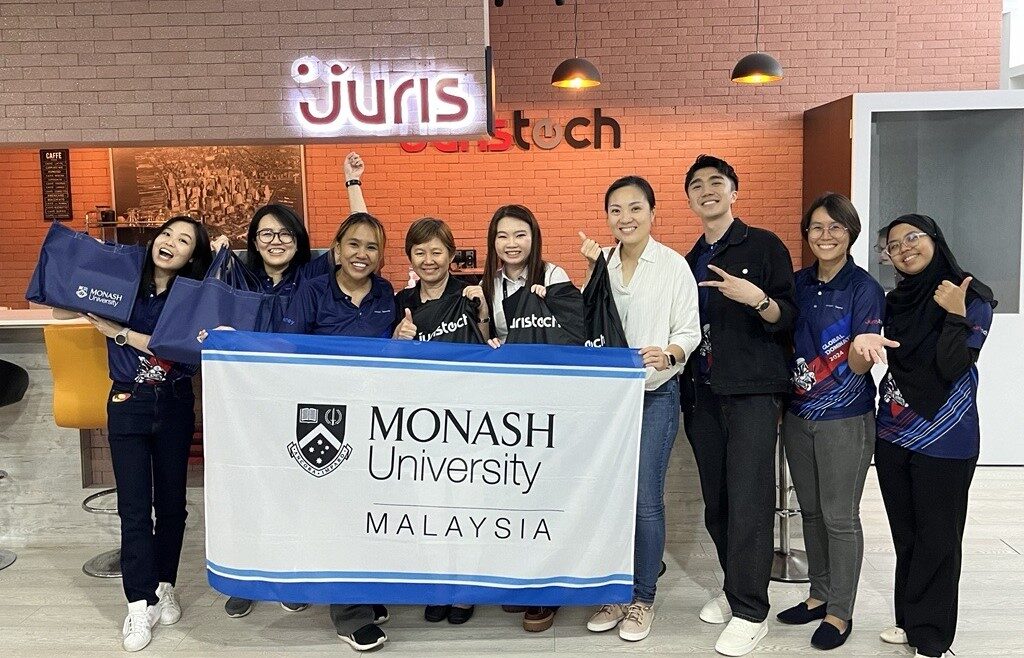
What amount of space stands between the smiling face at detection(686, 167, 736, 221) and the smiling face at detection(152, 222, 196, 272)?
6.15 feet

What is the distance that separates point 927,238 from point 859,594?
1.62m

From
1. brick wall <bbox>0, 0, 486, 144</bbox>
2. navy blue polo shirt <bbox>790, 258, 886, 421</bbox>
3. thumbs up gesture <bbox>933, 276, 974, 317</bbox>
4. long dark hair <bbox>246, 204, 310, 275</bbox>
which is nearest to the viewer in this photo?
thumbs up gesture <bbox>933, 276, 974, 317</bbox>

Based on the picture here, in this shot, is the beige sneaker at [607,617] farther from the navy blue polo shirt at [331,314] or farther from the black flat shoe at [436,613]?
the navy blue polo shirt at [331,314]

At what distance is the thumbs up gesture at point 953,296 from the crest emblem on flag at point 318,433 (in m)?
1.99

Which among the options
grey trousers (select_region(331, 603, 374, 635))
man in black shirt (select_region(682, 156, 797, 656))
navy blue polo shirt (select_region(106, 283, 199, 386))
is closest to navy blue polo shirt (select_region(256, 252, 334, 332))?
navy blue polo shirt (select_region(106, 283, 199, 386))

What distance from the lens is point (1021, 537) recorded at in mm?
4199

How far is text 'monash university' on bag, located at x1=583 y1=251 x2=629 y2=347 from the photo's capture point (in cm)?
295

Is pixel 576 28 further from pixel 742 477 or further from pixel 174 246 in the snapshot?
pixel 742 477

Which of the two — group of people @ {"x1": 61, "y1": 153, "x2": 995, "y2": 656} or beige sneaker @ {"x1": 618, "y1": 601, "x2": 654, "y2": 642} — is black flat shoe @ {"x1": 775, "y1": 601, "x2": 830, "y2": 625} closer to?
group of people @ {"x1": 61, "y1": 153, "x2": 995, "y2": 656}

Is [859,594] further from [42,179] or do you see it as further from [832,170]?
[42,179]

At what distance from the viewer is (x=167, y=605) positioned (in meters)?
3.30

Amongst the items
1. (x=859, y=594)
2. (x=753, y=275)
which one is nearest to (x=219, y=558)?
(x=753, y=275)

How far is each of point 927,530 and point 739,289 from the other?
0.99 m

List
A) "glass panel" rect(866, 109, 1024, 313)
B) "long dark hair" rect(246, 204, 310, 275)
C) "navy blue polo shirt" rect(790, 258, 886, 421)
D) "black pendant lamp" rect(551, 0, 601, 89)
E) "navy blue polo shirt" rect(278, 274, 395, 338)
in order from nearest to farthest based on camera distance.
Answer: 1. "navy blue polo shirt" rect(790, 258, 886, 421)
2. "navy blue polo shirt" rect(278, 274, 395, 338)
3. "long dark hair" rect(246, 204, 310, 275)
4. "glass panel" rect(866, 109, 1024, 313)
5. "black pendant lamp" rect(551, 0, 601, 89)
